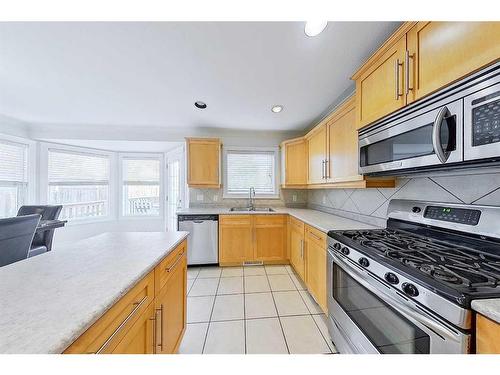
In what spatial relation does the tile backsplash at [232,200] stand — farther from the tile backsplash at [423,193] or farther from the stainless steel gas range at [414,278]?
the stainless steel gas range at [414,278]

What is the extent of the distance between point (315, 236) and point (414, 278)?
1237 millimetres

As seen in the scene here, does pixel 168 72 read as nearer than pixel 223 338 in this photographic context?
No

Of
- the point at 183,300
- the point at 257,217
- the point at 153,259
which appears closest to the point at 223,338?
the point at 183,300

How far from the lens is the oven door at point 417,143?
0.96 m

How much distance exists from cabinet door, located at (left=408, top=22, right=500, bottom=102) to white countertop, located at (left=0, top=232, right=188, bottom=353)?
67.4 inches

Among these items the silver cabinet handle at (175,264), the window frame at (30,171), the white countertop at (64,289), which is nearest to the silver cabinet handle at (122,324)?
the white countertop at (64,289)

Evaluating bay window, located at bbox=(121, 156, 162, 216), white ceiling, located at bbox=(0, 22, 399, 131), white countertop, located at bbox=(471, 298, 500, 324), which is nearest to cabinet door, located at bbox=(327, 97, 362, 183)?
white ceiling, located at bbox=(0, 22, 399, 131)

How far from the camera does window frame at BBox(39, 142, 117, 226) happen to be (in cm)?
358

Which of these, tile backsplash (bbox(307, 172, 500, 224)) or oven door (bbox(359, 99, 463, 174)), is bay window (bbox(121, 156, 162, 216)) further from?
oven door (bbox(359, 99, 463, 174))

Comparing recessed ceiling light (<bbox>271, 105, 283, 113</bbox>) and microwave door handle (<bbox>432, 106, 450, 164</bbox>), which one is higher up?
recessed ceiling light (<bbox>271, 105, 283, 113</bbox>)
